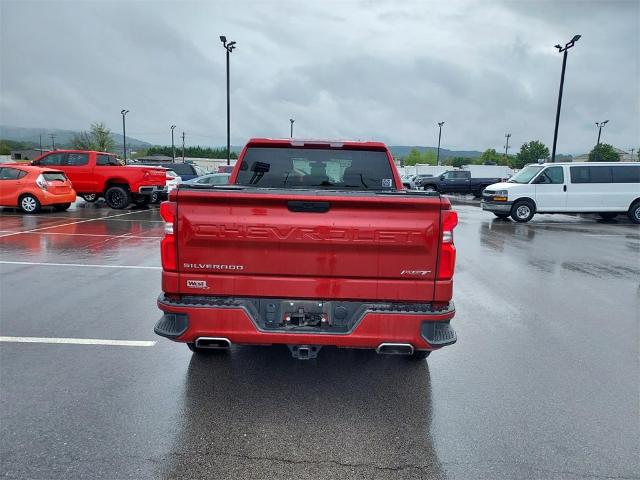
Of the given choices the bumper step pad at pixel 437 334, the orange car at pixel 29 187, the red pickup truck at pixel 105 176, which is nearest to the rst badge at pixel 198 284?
the bumper step pad at pixel 437 334

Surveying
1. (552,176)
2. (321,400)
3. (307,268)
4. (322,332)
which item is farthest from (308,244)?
(552,176)

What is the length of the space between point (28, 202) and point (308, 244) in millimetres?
15979

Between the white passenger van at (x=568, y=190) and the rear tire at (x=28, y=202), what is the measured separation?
52.0ft

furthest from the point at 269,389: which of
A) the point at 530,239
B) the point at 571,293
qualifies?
the point at 530,239

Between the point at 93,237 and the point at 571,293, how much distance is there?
10.3 m

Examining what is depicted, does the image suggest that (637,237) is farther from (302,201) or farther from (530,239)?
(302,201)

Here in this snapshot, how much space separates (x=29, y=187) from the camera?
51.7ft

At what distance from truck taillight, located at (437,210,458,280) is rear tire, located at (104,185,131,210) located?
57.5 ft

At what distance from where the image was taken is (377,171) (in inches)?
195

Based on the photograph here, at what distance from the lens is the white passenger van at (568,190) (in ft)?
55.8

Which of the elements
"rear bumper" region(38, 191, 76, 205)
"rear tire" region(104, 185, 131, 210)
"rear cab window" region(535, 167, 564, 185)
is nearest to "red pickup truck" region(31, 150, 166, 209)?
"rear tire" region(104, 185, 131, 210)

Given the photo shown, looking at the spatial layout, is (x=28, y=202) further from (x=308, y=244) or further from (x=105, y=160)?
(x=308, y=244)

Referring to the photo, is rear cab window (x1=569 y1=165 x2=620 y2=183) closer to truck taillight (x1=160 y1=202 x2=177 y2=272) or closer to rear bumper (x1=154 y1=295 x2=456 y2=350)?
rear bumper (x1=154 y1=295 x2=456 y2=350)

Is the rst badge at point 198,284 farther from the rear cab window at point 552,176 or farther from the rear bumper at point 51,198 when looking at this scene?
the rear cab window at point 552,176
